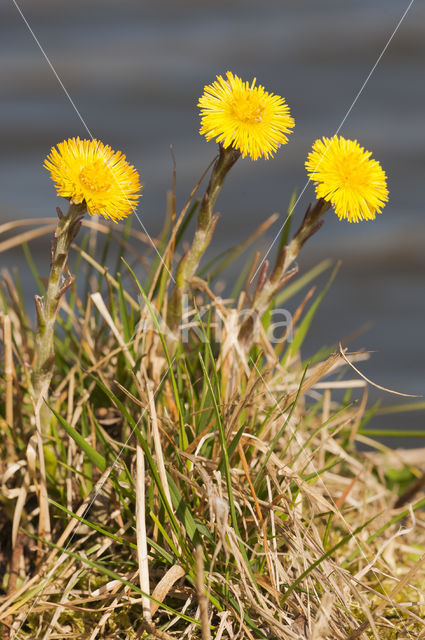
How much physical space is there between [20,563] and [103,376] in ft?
1.17

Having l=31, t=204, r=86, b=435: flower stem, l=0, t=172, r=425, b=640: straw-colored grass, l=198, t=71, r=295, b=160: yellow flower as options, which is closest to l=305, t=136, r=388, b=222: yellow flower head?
l=198, t=71, r=295, b=160: yellow flower

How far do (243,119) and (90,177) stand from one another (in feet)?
0.76

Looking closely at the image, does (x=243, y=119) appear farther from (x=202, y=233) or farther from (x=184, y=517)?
(x=184, y=517)

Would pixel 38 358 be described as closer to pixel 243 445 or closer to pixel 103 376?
pixel 103 376

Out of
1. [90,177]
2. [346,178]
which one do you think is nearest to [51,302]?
[90,177]

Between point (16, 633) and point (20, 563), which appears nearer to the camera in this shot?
point (16, 633)

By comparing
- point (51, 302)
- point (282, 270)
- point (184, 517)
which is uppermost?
point (282, 270)

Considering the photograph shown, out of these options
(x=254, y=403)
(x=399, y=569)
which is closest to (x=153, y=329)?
(x=254, y=403)

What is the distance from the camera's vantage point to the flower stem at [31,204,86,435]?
896mm

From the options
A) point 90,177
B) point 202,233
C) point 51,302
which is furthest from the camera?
point 202,233

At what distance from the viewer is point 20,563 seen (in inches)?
41.4

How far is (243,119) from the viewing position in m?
0.89

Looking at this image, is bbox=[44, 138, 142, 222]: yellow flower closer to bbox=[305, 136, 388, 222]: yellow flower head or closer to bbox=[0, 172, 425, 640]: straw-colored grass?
bbox=[0, 172, 425, 640]: straw-colored grass

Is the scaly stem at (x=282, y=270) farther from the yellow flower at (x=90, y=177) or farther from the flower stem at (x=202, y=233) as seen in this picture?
the yellow flower at (x=90, y=177)
